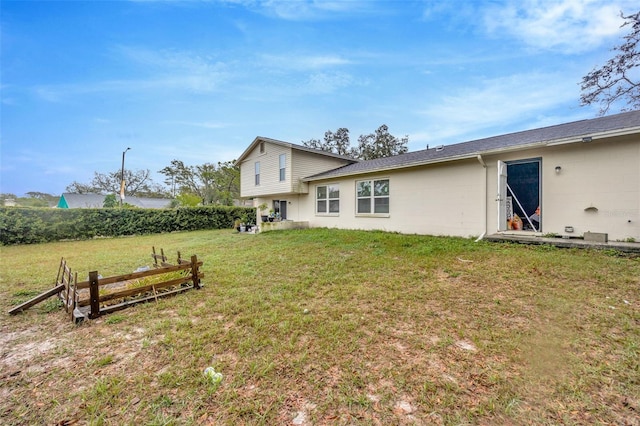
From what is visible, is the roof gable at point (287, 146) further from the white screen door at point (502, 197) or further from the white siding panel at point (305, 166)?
the white screen door at point (502, 197)

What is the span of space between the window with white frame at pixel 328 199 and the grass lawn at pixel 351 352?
7699 millimetres

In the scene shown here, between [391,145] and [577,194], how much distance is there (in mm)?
23814

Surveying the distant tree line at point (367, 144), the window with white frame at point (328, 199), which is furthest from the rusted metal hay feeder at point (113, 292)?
the distant tree line at point (367, 144)

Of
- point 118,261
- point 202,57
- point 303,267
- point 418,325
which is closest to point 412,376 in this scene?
point 418,325

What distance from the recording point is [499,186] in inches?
281

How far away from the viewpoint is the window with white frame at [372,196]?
10398 mm

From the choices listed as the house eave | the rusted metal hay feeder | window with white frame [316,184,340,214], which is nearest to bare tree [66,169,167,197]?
window with white frame [316,184,340,214]

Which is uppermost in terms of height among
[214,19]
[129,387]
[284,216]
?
[214,19]

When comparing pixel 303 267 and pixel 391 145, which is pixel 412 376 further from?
pixel 391 145

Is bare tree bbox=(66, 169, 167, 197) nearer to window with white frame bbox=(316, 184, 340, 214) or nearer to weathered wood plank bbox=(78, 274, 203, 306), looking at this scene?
window with white frame bbox=(316, 184, 340, 214)

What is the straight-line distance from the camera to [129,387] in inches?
83.2

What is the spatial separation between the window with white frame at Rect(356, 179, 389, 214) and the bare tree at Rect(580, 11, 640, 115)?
38.0 ft

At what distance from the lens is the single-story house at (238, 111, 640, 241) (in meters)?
5.88

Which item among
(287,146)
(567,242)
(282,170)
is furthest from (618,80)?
(282,170)
